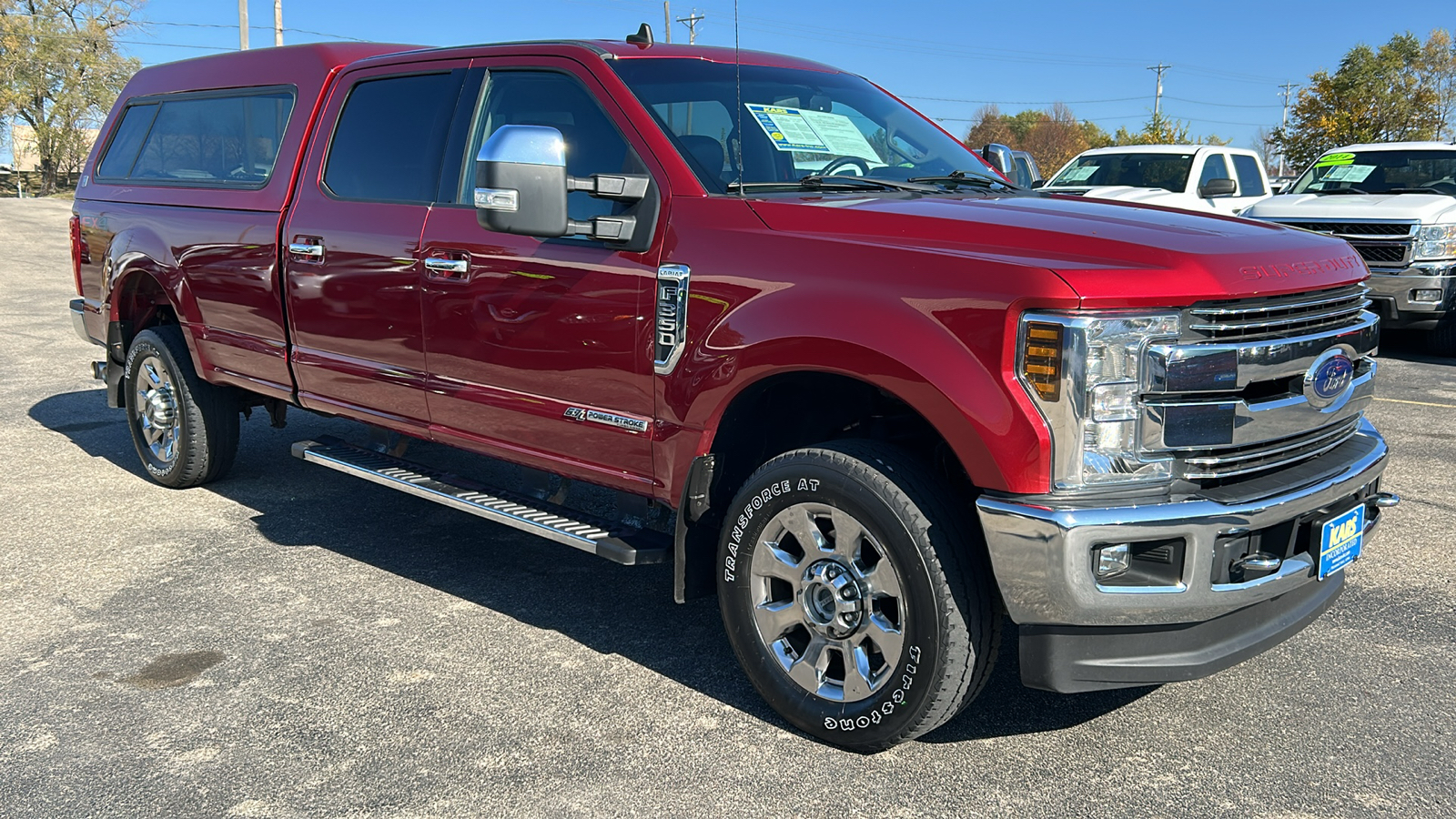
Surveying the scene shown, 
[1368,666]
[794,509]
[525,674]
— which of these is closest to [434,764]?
[525,674]

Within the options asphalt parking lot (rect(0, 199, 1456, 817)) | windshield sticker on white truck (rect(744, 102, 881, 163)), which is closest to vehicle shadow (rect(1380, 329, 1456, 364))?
asphalt parking lot (rect(0, 199, 1456, 817))

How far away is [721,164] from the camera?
3643 millimetres

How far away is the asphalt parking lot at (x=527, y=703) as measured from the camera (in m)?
2.97

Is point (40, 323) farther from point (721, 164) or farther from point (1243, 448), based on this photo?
point (1243, 448)

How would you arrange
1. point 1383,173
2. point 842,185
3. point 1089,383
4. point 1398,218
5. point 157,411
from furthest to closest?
point 1383,173, point 1398,218, point 157,411, point 842,185, point 1089,383

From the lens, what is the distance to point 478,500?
4141 mm

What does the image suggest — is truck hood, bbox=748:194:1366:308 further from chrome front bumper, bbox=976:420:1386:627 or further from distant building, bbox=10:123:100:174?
distant building, bbox=10:123:100:174

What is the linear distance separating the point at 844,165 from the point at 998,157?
1519 mm

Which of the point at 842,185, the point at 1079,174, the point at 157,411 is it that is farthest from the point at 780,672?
the point at 1079,174

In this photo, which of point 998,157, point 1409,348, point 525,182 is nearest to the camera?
point 525,182

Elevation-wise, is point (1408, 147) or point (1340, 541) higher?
point (1408, 147)

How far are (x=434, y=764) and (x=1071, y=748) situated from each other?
176 cm

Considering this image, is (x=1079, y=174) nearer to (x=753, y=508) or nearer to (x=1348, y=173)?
(x=1348, y=173)

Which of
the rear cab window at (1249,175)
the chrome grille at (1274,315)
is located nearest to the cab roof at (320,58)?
the chrome grille at (1274,315)
